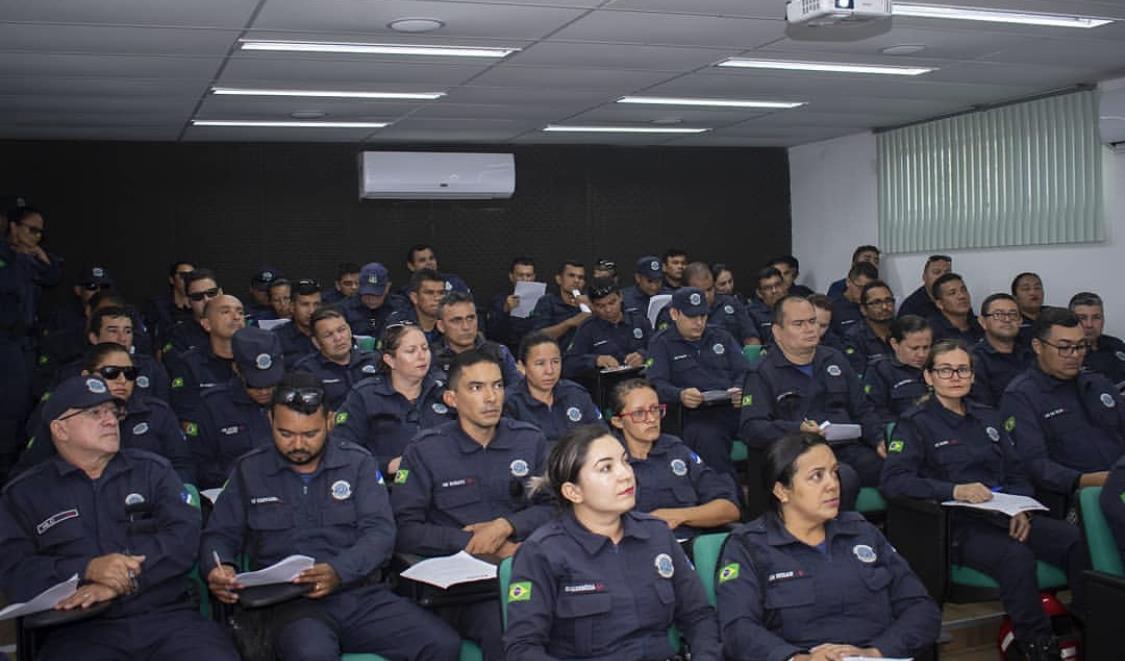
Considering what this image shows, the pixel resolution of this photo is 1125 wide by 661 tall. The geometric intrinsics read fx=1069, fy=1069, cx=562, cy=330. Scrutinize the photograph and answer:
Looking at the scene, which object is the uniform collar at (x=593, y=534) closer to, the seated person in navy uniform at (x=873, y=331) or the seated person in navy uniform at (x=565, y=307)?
the seated person in navy uniform at (x=873, y=331)

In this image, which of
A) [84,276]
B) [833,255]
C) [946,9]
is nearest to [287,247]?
[84,276]

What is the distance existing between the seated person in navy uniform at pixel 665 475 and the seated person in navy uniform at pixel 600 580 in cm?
91

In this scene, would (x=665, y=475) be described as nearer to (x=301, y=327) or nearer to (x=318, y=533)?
(x=318, y=533)

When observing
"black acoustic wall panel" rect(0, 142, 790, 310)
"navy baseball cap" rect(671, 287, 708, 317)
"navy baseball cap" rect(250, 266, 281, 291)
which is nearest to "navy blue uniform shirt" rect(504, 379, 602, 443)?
"navy baseball cap" rect(671, 287, 708, 317)

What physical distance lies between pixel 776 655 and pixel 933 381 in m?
2.04

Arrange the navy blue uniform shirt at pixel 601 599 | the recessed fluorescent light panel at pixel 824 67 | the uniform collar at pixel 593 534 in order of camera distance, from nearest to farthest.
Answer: the navy blue uniform shirt at pixel 601 599 < the uniform collar at pixel 593 534 < the recessed fluorescent light panel at pixel 824 67

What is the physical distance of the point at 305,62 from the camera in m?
5.75

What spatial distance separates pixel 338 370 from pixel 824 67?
3325mm

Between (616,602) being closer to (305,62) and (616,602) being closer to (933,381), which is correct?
(933,381)

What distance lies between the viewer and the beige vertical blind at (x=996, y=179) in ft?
24.4

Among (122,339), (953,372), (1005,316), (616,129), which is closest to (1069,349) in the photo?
(953,372)

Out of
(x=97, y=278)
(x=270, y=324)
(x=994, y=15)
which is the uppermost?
(x=994, y=15)

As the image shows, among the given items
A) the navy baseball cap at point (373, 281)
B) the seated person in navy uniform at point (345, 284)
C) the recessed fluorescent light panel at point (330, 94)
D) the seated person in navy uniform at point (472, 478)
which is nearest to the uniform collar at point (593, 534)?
the seated person in navy uniform at point (472, 478)

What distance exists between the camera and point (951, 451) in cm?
429
